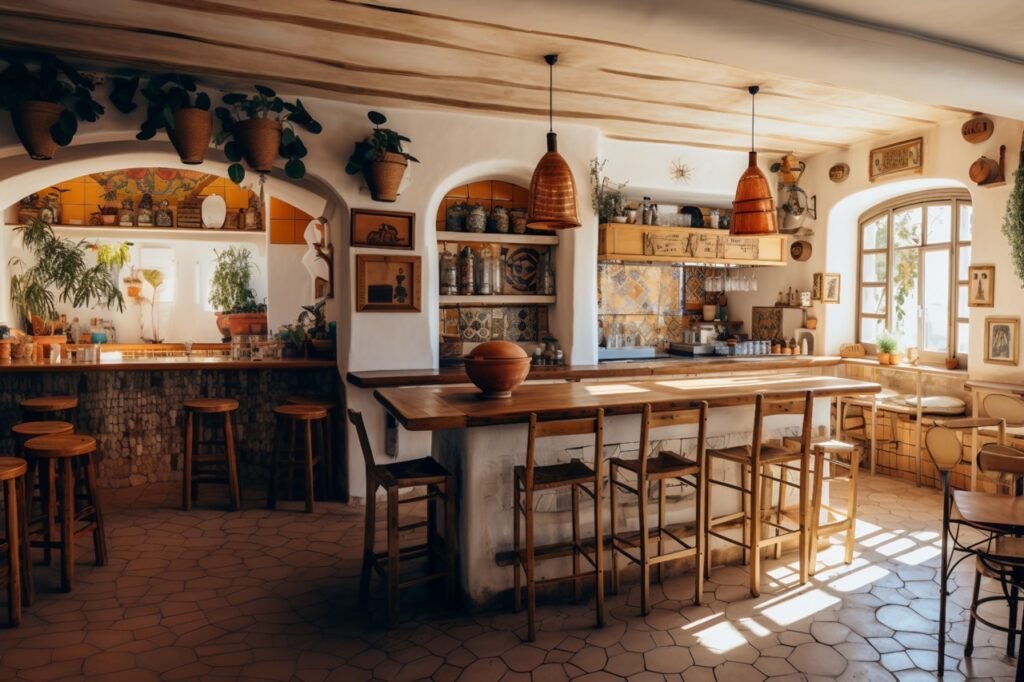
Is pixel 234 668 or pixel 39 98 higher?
pixel 39 98

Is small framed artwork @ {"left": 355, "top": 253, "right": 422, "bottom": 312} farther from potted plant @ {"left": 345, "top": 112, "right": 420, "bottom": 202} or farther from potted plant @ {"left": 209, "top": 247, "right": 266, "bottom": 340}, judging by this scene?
potted plant @ {"left": 209, "top": 247, "right": 266, "bottom": 340}

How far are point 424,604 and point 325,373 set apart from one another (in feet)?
8.83

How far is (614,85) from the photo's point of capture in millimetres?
4512

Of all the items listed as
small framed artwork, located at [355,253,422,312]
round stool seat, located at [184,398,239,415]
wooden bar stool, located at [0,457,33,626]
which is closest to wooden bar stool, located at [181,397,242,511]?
round stool seat, located at [184,398,239,415]

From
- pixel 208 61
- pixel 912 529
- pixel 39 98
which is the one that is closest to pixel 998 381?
pixel 912 529

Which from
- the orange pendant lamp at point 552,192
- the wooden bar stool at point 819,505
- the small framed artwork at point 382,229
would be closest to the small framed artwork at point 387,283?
the small framed artwork at point 382,229

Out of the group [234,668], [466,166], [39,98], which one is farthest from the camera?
[466,166]

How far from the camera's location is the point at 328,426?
16.5 feet

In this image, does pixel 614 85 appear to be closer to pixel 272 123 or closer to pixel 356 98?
pixel 356 98

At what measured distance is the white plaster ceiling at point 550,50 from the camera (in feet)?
9.98

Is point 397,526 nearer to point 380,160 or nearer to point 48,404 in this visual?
point 380,160

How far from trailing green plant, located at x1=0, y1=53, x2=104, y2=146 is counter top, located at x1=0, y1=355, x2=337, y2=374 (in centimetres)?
166

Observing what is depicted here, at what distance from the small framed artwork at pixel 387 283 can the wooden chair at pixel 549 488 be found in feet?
7.33

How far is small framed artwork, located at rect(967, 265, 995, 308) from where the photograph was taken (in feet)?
16.8
